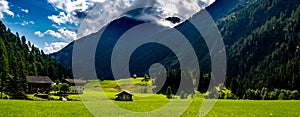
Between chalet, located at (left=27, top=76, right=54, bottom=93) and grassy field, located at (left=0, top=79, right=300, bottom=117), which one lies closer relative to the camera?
grassy field, located at (left=0, top=79, right=300, bottom=117)

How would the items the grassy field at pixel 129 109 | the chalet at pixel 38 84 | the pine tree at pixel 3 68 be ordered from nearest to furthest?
1. the grassy field at pixel 129 109
2. the pine tree at pixel 3 68
3. the chalet at pixel 38 84

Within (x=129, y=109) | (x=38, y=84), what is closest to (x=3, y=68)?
(x=38, y=84)

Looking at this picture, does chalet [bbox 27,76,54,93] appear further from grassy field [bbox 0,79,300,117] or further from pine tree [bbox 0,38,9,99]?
grassy field [bbox 0,79,300,117]

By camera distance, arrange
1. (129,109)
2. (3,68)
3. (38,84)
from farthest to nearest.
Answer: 1. (38,84)
2. (3,68)
3. (129,109)

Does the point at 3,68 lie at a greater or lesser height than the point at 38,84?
greater

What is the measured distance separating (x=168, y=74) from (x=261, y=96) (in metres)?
48.8

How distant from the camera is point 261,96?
401 ft

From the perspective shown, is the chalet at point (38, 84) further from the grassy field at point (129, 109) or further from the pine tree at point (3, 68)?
the grassy field at point (129, 109)

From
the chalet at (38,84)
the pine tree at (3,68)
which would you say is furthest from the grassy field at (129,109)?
the chalet at (38,84)

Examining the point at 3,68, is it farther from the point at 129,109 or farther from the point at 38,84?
the point at 129,109

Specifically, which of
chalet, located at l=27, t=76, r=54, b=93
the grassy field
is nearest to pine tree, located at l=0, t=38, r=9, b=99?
chalet, located at l=27, t=76, r=54, b=93

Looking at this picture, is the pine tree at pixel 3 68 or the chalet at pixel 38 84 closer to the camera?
the pine tree at pixel 3 68

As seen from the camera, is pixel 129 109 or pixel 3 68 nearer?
pixel 129 109

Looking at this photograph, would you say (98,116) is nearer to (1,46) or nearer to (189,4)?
(189,4)
